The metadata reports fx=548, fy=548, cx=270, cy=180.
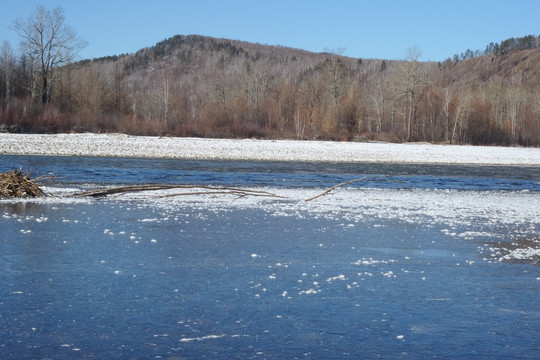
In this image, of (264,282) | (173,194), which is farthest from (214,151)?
(264,282)

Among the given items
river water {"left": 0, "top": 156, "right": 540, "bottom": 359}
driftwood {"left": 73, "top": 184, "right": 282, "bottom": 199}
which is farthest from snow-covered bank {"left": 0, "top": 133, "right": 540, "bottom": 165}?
river water {"left": 0, "top": 156, "right": 540, "bottom": 359}

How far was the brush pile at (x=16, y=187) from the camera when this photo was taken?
1445cm

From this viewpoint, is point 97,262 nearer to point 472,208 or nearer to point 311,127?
point 472,208

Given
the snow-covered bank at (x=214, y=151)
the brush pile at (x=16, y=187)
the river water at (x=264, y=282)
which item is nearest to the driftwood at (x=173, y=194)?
the brush pile at (x=16, y=187)

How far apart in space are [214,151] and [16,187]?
26545 mm

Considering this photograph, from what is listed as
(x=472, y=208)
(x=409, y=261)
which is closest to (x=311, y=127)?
(x=472, y=208)

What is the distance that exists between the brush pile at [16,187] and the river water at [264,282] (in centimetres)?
101

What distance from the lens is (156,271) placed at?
7078mm

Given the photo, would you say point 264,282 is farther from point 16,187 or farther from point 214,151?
point 214,151

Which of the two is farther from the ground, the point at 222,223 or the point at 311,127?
the point at 311,127

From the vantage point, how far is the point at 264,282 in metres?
6.66

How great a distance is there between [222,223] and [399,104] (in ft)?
280

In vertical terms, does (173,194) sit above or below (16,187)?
below

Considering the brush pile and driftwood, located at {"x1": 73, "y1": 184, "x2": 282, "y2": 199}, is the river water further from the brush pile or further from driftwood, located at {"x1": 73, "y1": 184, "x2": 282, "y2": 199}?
driftwood, located at {"x1": 73, "y1": 184, "x2": 282, "y2": 199}
